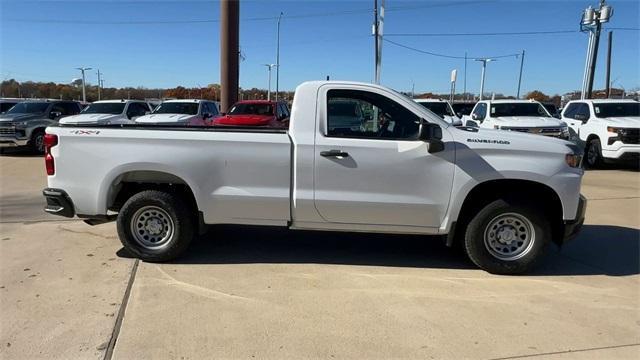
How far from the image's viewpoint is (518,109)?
52.2 feet

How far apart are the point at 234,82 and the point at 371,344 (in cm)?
2389

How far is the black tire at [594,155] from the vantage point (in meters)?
14.1

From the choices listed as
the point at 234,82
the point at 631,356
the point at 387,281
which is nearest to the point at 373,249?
the point at 387,281

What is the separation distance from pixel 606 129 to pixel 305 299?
473 inches

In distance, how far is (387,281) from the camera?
509 cm

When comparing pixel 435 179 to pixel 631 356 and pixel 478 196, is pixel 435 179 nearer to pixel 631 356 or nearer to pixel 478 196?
pixel 478 196

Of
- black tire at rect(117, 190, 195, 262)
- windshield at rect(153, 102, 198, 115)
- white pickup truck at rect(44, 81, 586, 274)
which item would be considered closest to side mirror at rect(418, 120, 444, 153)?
white pickup truck at rect(44, 81, 586, 274)

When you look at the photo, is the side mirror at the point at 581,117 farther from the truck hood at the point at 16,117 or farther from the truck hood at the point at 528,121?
the truck hood at the point at 16,117

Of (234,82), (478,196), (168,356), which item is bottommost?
(168,356)

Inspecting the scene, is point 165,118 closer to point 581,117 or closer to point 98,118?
point 98,118

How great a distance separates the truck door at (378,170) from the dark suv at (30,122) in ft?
47.0

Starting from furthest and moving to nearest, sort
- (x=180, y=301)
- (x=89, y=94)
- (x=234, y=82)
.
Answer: (x=89, y=94)
(x=234, y=82)
(x=180, y=301)

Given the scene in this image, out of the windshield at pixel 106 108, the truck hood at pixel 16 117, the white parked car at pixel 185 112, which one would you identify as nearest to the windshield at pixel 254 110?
the white parked car at pixel 185 112

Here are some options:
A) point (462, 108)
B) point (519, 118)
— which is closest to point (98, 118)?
point (519, 118)
